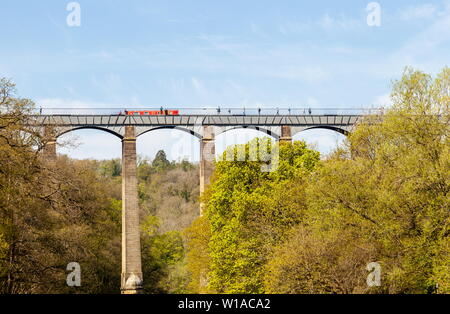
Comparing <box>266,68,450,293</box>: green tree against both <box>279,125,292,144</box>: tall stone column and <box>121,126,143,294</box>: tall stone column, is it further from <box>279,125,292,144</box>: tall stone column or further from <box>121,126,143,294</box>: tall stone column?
<box>279,125,292,144</box>: tall stone column

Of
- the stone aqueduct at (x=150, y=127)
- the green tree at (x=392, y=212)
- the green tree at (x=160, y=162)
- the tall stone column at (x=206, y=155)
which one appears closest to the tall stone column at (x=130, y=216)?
the stone aqueduct at (x=150, y=127)

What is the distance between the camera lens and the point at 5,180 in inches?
987

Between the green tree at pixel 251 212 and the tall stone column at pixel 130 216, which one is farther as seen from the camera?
the tall stone column at pixel 130 216

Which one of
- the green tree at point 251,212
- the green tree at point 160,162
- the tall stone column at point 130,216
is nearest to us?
the green tree at point 251,212

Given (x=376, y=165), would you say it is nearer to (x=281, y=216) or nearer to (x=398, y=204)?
(x=398, y=204)

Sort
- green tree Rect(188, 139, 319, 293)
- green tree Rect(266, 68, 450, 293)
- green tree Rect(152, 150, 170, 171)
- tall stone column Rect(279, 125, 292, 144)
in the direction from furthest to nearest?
1. green tree Rect(152, 150, 170, 171)
2. tall stone column Rect(279, 125, 292, 144)
3. green tree Rect(188, 139, 319, 293)
4. green tree Rect(266, 68, 450, 293)

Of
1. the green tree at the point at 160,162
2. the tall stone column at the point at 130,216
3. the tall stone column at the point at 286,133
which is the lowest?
the tall stone column at the point at 130,216

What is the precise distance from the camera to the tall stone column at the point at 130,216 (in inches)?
1943

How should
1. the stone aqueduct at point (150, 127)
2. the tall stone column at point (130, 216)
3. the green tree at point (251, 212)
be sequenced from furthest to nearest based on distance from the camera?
the stone aqueduct at point (150, 127) → the tall stone column at point (130, 216) → the green tree at point (251, 212)

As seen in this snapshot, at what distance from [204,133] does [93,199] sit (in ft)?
31.9

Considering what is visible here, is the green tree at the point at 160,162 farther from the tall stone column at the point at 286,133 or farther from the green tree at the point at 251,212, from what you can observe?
the green tree at the point at 251,212

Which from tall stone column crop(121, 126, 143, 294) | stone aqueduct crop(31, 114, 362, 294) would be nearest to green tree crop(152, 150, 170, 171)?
stone aqueduct crop(31, 114, 362, 294)

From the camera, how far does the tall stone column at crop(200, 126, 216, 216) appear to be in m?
52.2
